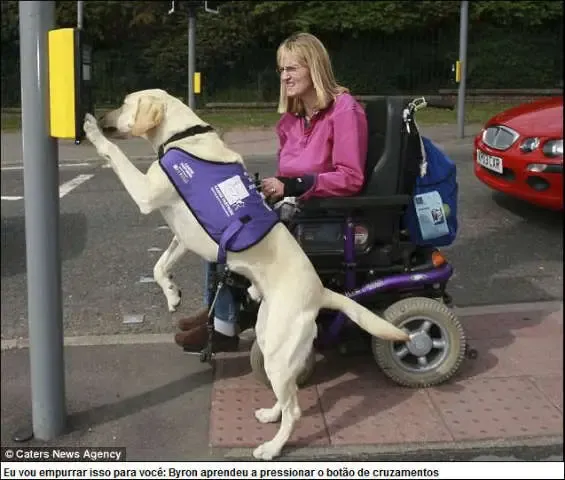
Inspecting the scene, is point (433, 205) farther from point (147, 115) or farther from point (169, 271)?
point (147, 115)

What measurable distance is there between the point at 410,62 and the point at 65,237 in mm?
3636

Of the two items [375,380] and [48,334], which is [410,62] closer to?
[375,380]

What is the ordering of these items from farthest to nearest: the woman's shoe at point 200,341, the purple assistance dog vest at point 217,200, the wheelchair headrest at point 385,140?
the woman's shoe at point 200,341, the wheelchair headrest at point 385,140, the purple assistance dog vest at point 217,200

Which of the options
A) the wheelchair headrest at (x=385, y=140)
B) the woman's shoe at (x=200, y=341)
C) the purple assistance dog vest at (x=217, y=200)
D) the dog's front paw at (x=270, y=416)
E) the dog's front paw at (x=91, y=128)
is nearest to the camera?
the dog's front paw at (x=91, y=128)

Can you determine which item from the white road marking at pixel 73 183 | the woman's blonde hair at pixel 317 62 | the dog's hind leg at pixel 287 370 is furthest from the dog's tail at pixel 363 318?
the white road marking at pixel 73 183

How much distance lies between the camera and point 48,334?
9.45 feet

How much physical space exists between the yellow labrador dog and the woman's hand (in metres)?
0.23

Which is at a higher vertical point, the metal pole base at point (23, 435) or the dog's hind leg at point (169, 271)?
the dog's hind leg at point (169, 271)

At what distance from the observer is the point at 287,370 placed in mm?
2777

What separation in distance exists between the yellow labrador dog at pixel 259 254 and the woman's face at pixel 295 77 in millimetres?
491

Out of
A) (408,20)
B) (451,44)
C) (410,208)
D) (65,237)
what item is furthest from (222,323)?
(408,20)

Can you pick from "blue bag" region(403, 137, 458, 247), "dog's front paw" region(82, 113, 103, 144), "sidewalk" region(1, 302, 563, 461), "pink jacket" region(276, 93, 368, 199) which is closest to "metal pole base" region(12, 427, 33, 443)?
"sidewalk" region(1, 302, 563, 461)

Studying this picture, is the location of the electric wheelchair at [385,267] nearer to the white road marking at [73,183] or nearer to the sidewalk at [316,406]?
the sidewalk at [316,406]

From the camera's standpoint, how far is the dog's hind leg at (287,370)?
9.05 feet
